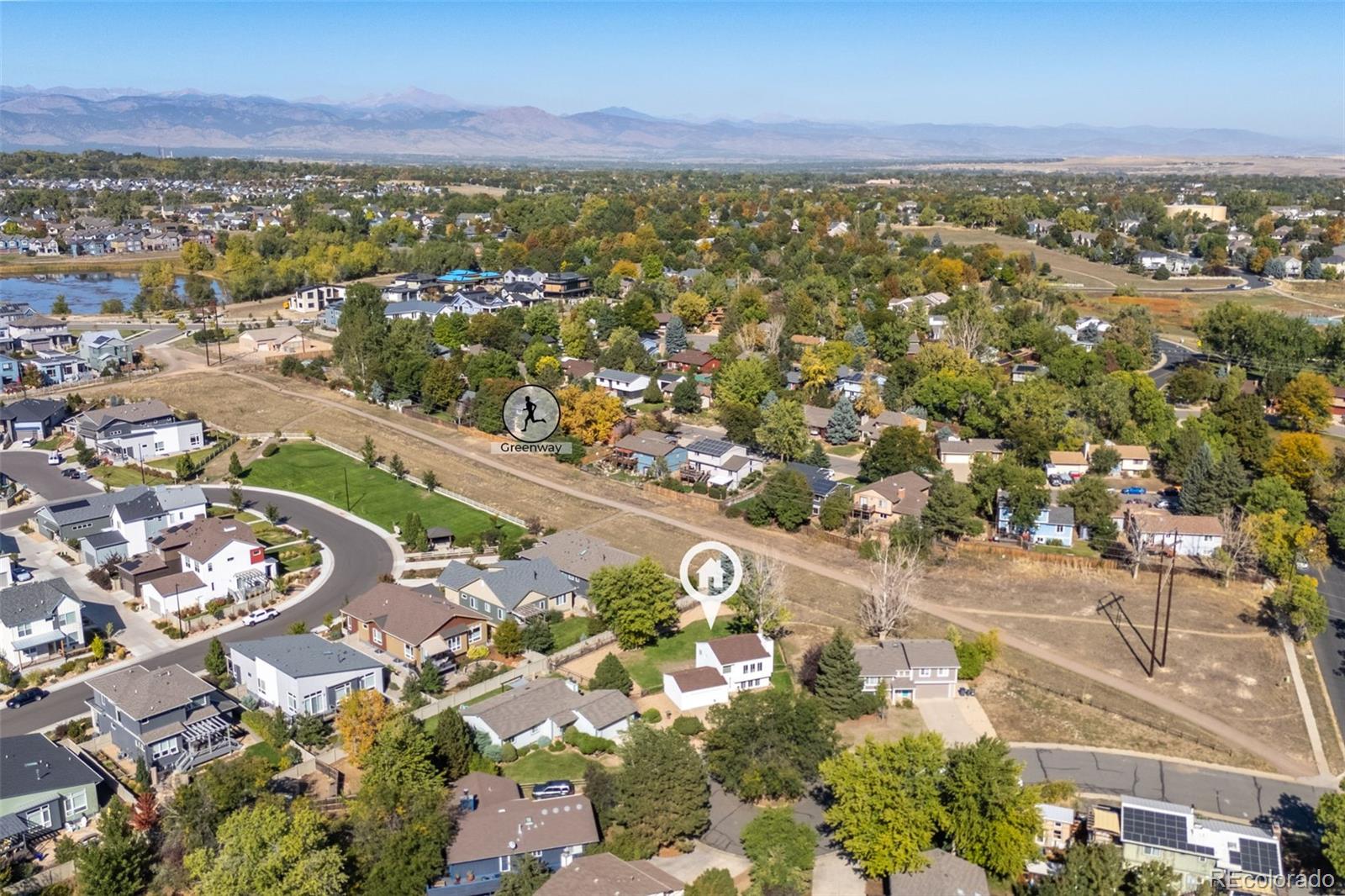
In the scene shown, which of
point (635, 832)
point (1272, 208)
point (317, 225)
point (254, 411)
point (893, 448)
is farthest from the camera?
point (1272, 208)

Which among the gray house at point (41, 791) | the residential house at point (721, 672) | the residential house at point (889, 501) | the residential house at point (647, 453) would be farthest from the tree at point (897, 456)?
the gray house at point (41, 791)

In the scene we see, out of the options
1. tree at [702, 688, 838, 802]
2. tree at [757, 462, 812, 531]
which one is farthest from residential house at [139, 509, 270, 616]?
tree at [757, 462, 812, 531]

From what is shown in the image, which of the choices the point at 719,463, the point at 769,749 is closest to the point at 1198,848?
the point at 769,749

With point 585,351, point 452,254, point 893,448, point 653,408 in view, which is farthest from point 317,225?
point 893,448

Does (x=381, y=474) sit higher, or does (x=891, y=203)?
(x=891, y=203)

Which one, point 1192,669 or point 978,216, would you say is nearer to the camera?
point 1192,669

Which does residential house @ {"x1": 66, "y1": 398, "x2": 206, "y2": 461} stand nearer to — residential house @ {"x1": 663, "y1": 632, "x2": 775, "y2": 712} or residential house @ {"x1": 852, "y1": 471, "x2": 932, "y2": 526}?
residential house @ {"x1": 663, "y1": 632, "x2": 775, "y2": 712}

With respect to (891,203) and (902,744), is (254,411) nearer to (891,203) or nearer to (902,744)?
(902,744)

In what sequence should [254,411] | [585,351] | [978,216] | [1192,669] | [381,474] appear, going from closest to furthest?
[1192,669], [381,474], [254,411], [585,351], [978,216]
